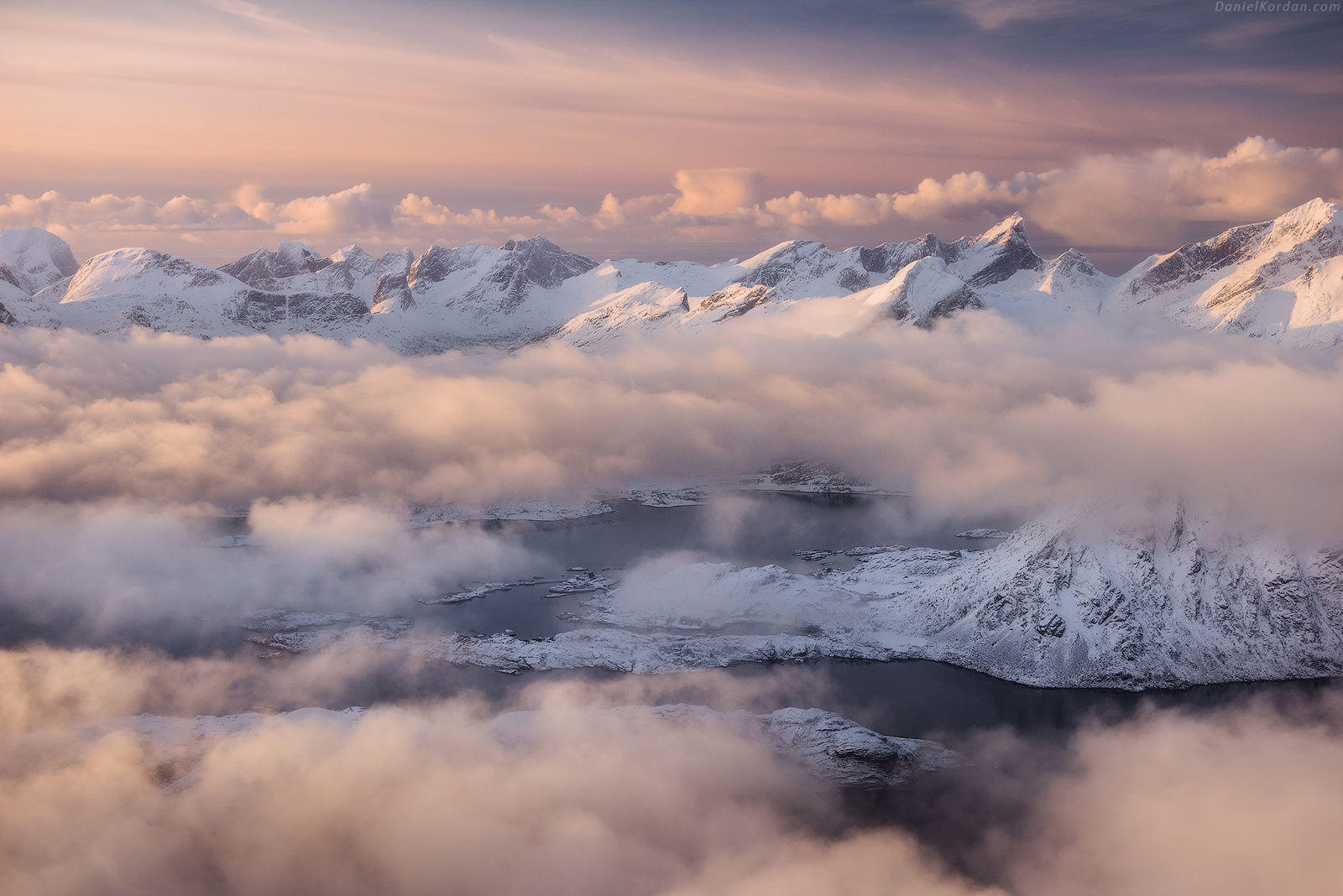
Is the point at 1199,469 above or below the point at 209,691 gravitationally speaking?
above

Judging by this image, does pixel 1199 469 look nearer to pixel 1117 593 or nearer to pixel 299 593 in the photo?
pixel 1117 593

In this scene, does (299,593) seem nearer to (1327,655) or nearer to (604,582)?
(604,582)

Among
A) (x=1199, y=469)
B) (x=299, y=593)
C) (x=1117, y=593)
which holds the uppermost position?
(x=1199, y=469)

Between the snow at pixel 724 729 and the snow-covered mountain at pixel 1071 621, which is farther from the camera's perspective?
the snow-covered mountain at pixel 1071 621

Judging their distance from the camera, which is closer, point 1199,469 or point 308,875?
point 308,875

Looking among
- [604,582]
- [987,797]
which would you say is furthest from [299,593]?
[987,797]

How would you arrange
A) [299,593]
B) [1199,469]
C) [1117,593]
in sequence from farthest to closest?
[299,593]
[1199,469]
[1117,593]

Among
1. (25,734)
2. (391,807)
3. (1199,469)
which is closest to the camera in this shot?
(391,807)

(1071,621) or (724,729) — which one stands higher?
(1071,621)

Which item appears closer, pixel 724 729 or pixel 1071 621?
pixel 724 729

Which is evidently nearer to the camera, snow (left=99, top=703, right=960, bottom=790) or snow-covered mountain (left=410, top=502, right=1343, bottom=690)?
snow (left=99, top=703, right=960, bottom=790)
